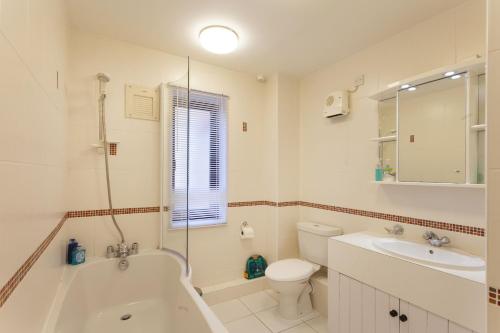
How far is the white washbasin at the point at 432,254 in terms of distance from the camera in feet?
4.51

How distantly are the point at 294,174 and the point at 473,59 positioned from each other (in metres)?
1.79

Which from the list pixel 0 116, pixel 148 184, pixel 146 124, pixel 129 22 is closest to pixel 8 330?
pixel 0 116

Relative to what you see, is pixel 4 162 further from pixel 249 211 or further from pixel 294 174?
pixel 294 174

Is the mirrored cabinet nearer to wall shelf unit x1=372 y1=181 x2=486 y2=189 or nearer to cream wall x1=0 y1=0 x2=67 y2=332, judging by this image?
wall shelf unit x1=372 y1=181 x2=486 y2=189

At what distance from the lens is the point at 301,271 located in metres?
2.21

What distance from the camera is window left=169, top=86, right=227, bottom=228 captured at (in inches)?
84.0

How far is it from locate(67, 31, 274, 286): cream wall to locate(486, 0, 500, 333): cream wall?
1908mm

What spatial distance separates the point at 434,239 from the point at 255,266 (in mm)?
1716

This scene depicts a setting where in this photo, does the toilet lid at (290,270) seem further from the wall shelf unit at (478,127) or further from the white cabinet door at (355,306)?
the wall shelf unit at (478,127)

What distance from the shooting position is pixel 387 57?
2082 mm

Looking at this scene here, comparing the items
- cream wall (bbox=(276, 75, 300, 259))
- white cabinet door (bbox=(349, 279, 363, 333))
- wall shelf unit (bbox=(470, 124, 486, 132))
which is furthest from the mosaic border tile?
wall shelf unit (bbox=(470, 124, 486, 132))

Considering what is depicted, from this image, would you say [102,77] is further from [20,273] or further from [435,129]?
[435,129]

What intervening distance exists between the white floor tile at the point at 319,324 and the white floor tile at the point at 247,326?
41 centimetres

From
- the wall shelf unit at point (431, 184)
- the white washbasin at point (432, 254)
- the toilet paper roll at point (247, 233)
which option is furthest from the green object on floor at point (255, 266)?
the wall shelf unit at point (431, 184)
